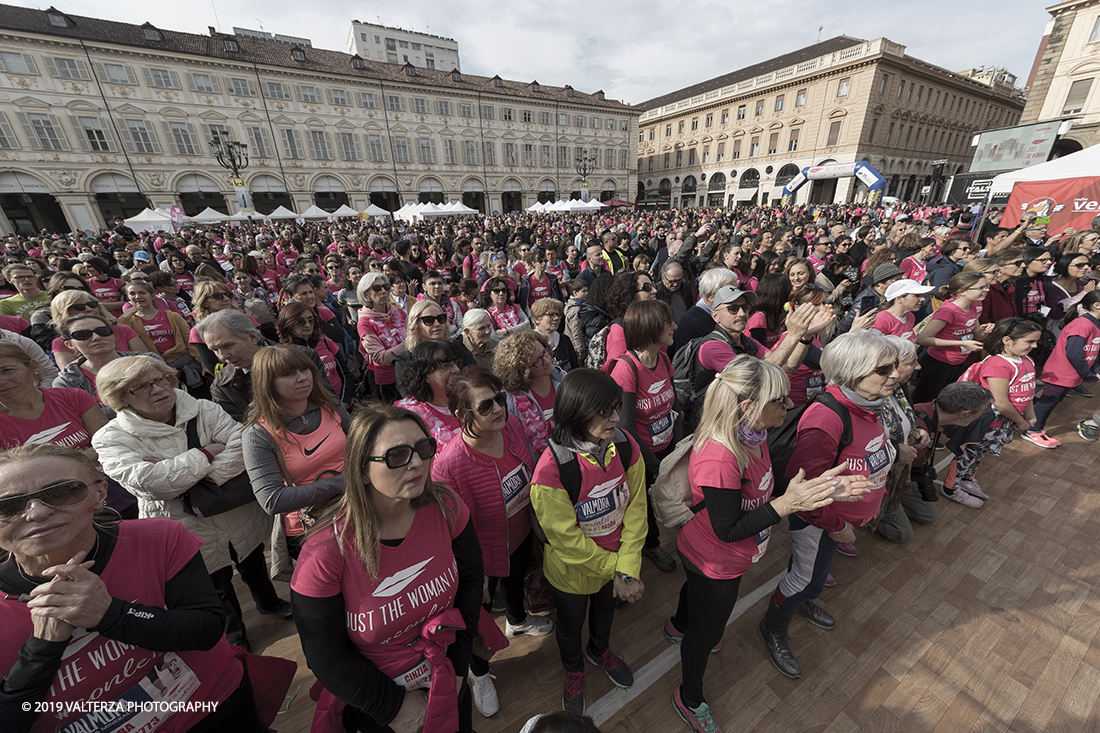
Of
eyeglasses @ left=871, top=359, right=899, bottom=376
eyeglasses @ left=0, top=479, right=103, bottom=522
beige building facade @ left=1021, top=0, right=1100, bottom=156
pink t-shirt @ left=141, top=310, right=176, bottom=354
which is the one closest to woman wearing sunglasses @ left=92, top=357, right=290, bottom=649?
eyeglasses @ left=0, top=479, right=103, bottom=522

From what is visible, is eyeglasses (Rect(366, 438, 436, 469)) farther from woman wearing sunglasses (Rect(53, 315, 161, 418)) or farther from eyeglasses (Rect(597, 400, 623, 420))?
woman wearing sunglasses (Rect(53, 315, 161, 418))

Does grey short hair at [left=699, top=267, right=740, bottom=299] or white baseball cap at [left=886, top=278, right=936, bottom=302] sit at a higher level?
grey short hair at [left=699, top=267, right=740, bottom=299]

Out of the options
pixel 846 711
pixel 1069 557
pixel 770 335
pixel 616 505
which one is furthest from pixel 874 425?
pixel 1069 557

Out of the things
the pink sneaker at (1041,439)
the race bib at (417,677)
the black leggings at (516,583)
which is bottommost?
the pink sneaker at (1041,439)

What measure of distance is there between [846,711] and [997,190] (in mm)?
14226

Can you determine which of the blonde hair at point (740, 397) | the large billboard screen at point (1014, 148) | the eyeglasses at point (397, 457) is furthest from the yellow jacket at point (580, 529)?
the large billboard screen at point (1014, 148)

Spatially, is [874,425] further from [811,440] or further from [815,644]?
[815,644]

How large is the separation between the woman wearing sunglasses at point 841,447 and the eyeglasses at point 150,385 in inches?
128

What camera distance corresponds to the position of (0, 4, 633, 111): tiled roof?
26.0 metres

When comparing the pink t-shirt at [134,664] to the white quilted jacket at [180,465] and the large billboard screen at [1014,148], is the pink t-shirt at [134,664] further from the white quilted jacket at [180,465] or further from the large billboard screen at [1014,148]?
the large billboard screen at [1014,148]

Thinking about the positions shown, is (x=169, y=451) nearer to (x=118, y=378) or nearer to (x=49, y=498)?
(x=118, y=378)

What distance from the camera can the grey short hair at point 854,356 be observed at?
202 cm

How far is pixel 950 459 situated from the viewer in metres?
4.25

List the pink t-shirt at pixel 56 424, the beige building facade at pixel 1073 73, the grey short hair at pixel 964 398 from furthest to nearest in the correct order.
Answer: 1. the beige building facade at pixel 1073 73
2. the grey short hair at pixel 964 398
3. the pink t-shirt at pixel 56 424
